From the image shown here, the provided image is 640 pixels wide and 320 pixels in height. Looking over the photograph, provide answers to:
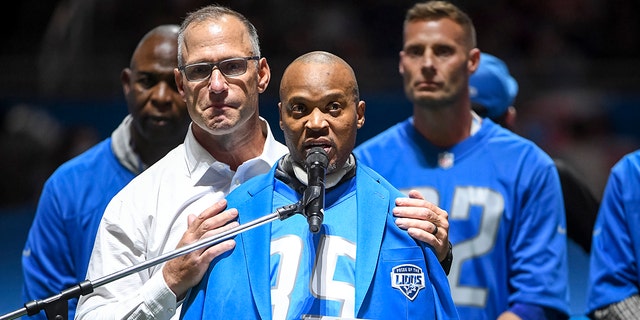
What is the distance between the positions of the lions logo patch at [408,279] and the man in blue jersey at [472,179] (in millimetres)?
1570

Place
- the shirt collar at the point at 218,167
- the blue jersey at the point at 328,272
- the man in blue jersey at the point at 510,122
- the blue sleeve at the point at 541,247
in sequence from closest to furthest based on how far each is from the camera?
the blue jersey at the point at 328,272, the shirt collar at the point at 218,167, the blue sleeve at the point at 541,247, the man in blue jersey at the point at 510,122

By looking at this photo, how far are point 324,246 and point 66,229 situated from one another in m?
1.67

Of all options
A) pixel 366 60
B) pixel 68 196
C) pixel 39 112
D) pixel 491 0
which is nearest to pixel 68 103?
pixel 39 112

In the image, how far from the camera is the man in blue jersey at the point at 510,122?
5.49m

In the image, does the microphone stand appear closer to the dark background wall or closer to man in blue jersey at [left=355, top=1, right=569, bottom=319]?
man in blue jersey at [left=355, top=1, right=569, bottom=319]

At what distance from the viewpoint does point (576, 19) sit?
32.5ft

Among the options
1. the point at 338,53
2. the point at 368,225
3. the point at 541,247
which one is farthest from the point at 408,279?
the point at 338,53

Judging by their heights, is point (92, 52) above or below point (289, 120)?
above

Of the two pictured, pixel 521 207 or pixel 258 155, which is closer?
pixel 258 155

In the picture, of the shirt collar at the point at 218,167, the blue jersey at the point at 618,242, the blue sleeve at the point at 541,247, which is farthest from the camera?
the blue sleeve at the point at 541,247

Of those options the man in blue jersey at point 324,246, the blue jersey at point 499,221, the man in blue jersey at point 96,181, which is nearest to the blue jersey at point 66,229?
the man in blue jersey at point 96,181

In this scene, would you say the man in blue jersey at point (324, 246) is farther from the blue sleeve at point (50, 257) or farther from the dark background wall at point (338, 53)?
the dark background wall at point (338, 53)

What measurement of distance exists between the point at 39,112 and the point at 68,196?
4456 mm

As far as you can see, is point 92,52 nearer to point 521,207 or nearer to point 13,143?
point 13,143
